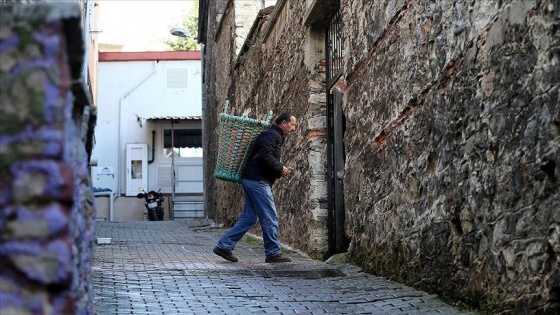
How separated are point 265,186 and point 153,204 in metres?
18.7

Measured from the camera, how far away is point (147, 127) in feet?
95.9

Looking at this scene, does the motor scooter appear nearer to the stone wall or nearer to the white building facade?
the white building facade

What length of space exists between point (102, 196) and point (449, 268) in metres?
23.1

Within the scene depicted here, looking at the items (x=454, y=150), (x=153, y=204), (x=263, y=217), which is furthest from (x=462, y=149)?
(x=153, y=204)

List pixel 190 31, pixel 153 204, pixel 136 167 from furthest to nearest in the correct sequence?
pixel 190 31 → pixel 136 167 → pixel 153 204

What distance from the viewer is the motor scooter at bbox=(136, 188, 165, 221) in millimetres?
26359

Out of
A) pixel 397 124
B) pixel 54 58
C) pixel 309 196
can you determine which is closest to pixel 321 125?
pixel 309 196

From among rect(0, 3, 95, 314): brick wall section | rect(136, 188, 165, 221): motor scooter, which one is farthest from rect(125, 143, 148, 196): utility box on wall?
rect(0, 3, 95, 314): brick wall section

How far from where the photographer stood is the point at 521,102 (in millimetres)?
4008

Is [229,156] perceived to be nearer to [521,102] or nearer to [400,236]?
[400,236]

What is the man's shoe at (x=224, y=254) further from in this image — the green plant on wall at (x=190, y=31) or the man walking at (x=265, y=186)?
the green plant on wall at (x=190, y=31)

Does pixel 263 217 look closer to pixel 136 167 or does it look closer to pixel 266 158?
pixel 266 158

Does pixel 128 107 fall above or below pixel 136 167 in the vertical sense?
above

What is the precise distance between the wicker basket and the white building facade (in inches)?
787
